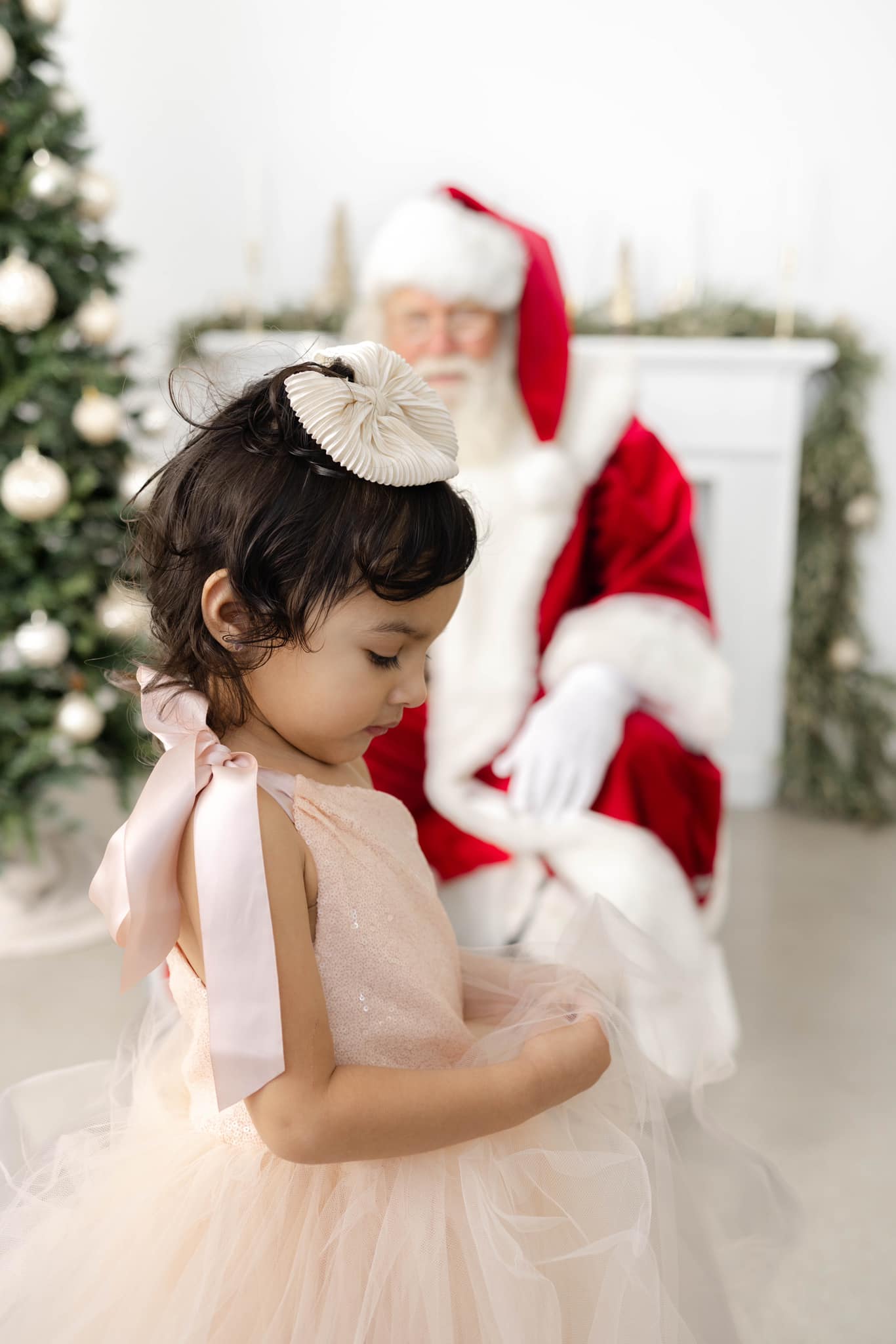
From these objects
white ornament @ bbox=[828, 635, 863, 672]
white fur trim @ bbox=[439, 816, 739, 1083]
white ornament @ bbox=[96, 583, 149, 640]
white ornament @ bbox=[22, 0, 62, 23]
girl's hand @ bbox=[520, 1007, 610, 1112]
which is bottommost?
white ornament @ bbox=[828, 635, 863, 672]

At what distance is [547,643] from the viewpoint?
1840mm

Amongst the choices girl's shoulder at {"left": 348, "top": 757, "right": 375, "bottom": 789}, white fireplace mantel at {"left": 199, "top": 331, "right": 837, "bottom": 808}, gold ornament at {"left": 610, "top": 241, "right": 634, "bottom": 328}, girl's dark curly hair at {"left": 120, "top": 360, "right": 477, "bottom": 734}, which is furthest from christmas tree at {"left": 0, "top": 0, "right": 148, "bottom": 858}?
gold ornament at {"left": 610, "top": 241, "right": 634, "bottom": 328}

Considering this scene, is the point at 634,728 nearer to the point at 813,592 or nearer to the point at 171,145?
the point at 813,592

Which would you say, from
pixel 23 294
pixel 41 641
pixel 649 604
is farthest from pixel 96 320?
pixel 649 604

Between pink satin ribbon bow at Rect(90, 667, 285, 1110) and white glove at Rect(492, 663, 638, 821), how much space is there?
905mm

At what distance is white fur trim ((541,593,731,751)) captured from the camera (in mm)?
1724

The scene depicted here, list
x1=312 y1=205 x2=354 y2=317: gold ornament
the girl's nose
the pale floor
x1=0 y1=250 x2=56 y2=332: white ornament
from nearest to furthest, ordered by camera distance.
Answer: the girl's nose → the pale floor → x1=0 y1=250 x2=56 y2=332: white ornament → x1=312 y1=205 x2=354 y2=317: gold ornament

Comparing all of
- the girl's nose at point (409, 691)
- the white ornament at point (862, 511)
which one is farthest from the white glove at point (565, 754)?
the white ornament at point (862, 511)

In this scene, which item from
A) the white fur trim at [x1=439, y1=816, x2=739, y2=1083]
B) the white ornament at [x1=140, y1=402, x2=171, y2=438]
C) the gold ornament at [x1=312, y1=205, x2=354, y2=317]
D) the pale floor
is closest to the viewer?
the pale floor

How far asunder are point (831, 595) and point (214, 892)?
2.67 meters

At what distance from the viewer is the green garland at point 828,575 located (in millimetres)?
2967

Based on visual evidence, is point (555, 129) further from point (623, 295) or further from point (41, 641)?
point (41, 641)

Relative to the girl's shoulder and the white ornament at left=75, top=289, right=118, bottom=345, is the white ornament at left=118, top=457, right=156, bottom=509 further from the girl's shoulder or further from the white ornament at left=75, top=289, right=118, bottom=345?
the girl's shoulder

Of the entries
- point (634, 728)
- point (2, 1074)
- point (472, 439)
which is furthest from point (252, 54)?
A: point (2, 1074)
